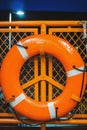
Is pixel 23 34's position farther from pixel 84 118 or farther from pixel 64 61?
pixel 84 118

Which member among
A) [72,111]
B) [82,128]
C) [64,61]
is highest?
[64,61]

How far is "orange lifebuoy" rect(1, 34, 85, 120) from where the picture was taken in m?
2.27

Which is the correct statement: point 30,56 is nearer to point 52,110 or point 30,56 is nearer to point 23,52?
point 23,52

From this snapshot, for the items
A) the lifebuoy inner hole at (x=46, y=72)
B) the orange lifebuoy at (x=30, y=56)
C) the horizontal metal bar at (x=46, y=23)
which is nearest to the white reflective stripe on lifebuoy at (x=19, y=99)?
the orange lifebuoy at (x=30, y=56)

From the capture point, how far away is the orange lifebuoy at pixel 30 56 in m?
2.27

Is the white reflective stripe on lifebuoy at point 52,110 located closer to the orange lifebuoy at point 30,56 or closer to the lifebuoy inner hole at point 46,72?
the orange lifebuoy at point 30,56

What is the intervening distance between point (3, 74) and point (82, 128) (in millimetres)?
887

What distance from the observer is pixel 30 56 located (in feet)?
7.67

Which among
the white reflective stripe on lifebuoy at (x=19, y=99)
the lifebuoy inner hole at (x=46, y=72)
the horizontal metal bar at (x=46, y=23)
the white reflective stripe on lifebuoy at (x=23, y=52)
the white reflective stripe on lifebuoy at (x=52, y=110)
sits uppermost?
the horizontal metal bar at (x=46, y=23)

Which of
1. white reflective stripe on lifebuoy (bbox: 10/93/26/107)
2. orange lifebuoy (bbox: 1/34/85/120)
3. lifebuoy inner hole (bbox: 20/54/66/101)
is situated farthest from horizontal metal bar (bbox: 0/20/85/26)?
white reflective stripe on lifebuoy (bbox: 10/93/26/107)

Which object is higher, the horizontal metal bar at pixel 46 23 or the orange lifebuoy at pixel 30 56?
the horizontal metal bar at pixel 46 23

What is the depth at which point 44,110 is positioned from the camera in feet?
7.45

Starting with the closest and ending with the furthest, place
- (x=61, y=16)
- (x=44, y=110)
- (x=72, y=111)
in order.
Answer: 1. (x=44, y=110)
2. (x=72, y=111)
3. (x=61, y=16)

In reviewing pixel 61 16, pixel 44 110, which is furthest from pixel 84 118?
pixel 61 16
